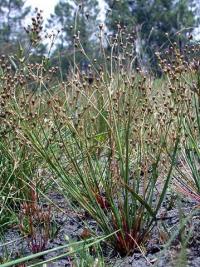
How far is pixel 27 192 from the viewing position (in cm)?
280

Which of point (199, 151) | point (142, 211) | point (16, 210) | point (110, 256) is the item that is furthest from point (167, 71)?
point (16, 210)

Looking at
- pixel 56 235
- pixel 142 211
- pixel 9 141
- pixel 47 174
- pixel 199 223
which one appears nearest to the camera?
pixel 142 211

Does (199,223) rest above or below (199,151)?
below

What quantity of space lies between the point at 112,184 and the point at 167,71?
0.63 metres

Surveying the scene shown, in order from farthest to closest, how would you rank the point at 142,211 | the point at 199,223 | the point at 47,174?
the point at 47,174 → the point at 199,223 → the point at 142,211

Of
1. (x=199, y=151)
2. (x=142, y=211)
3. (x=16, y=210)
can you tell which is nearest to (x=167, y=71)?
(x=199, y=151)

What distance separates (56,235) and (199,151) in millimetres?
863

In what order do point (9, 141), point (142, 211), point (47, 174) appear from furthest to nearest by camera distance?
point (47, 174)
point (9, 141)
point (142, 211)

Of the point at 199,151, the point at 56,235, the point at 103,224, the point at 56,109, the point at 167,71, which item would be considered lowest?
the point at 56,235

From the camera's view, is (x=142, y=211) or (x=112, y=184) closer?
(x=142, y=211)

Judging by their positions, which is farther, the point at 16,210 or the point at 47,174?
the point at 47,174

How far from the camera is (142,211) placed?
2.23 meters

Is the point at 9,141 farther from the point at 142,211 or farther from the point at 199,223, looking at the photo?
the point at 199,223

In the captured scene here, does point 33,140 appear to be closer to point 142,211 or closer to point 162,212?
point 142,211
